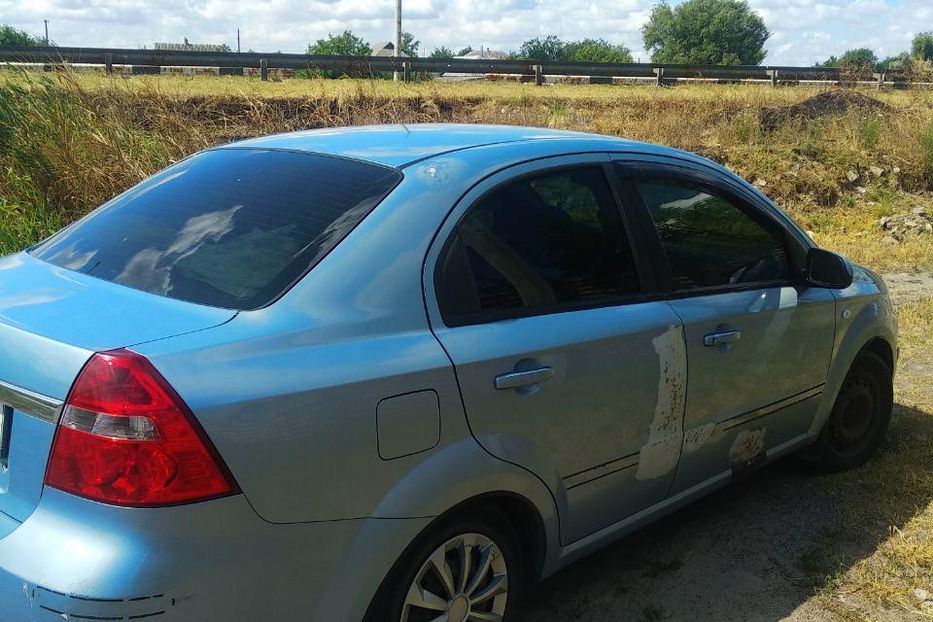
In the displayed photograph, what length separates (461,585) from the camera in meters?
2.49

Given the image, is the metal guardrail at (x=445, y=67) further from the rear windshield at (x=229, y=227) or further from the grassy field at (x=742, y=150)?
the rear windshield at (x=229, y=227)

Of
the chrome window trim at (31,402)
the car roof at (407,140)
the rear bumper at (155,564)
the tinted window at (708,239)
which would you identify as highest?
the car roof at (407,140)

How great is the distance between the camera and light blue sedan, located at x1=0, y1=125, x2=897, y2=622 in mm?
1892

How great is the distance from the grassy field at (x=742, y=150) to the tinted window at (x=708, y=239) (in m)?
1.25

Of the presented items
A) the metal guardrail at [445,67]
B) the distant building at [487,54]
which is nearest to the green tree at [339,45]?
the distant building at [487,54]

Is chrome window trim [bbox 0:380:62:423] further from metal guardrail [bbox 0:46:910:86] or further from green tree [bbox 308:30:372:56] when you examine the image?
green tree [bbox 308:30:372:56]

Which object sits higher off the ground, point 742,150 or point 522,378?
point 742,150

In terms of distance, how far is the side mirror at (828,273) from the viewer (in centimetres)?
381

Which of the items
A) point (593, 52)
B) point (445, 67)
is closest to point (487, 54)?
point (593, 52)

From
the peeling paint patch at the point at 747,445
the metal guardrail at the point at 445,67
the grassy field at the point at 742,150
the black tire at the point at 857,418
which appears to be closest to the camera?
the peeling paint patch at the point at 747,445

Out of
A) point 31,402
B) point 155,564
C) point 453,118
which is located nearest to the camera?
point 155,564

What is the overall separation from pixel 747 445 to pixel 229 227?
2340mm

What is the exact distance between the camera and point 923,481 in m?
4.28

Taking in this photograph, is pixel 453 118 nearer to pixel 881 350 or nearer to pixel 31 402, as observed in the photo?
pixel 881 350
